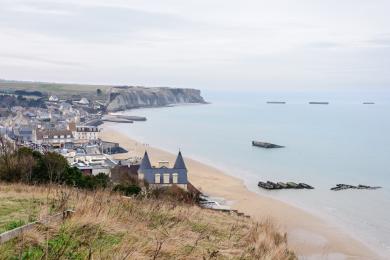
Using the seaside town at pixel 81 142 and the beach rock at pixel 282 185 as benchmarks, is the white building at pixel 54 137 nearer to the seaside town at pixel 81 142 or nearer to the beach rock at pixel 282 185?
the seaside town at pixel 81 142

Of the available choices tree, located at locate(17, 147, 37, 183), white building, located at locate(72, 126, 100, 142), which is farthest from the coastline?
white building, located at locate(72, 126, 100, 142)

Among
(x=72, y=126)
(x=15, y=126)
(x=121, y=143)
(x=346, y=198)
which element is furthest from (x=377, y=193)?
(x=15, y=126)

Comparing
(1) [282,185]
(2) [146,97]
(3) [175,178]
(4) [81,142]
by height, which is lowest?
(4) [81,142]

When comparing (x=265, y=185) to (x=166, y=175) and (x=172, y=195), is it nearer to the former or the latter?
(x=166, y=175)

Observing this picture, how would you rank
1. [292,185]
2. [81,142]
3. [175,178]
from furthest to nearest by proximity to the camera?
[81,142] → [292,185] → [175,178]

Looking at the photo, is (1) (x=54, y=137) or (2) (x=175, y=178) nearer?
(2) (x=175, y=178)

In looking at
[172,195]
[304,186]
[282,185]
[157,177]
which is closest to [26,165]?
[172,195]

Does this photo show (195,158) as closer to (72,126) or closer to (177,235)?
(72,126)

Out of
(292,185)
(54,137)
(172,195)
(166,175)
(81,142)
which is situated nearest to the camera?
(172,195)
